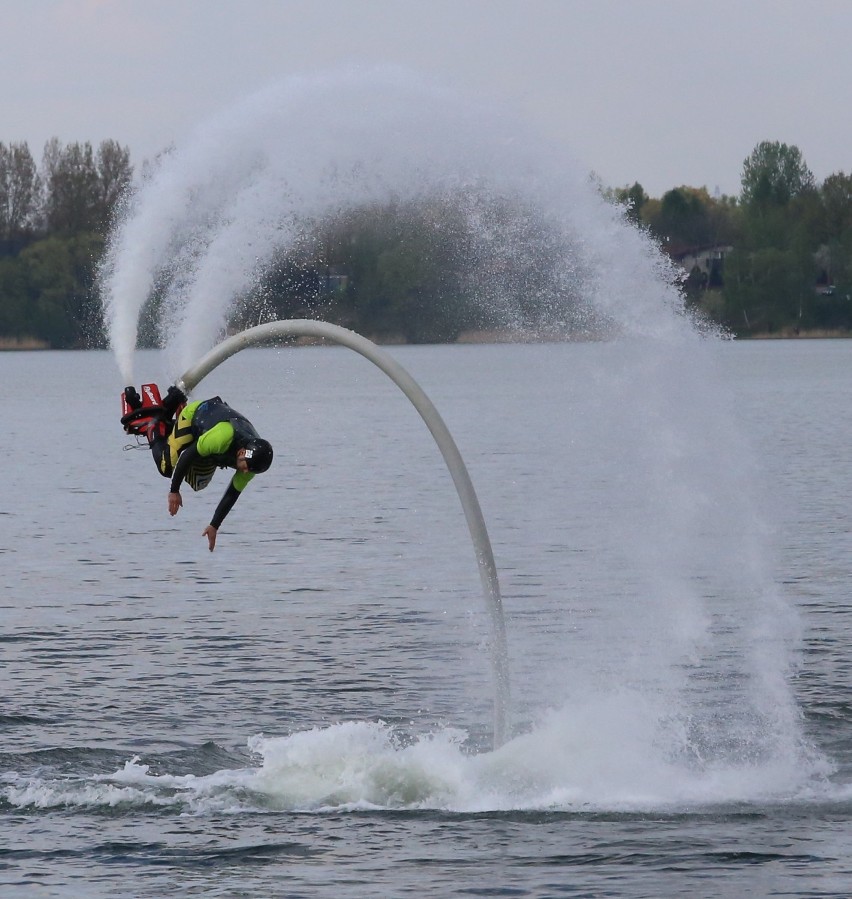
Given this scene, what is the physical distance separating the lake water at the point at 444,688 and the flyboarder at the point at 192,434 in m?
4.82

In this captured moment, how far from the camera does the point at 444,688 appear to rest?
2847 centimetres

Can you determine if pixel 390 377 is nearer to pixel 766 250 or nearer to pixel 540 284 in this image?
pixel 540 284

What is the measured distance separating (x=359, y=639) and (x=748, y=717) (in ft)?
30.2

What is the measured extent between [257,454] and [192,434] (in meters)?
0.74

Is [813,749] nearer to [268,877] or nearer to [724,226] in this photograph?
[268,877]

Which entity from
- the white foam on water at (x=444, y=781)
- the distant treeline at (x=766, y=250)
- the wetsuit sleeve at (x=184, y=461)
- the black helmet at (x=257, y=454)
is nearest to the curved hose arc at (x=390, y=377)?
the wetsuit sleeve at (x=184, y=461)

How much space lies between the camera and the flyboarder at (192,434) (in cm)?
1734

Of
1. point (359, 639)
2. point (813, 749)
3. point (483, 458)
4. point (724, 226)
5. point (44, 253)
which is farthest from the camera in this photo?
point (724, 226)

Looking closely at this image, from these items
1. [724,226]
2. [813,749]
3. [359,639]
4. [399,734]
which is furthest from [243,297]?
[724,226]

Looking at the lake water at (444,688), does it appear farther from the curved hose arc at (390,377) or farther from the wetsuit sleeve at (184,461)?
the wetsuit sleeve at (184,461)

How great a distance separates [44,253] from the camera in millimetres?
99375

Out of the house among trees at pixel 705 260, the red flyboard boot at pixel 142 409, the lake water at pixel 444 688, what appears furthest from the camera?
the house among trees at pixel 705 260

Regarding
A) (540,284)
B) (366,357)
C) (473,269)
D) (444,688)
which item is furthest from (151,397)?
(473,269)

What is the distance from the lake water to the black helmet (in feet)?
16.0
